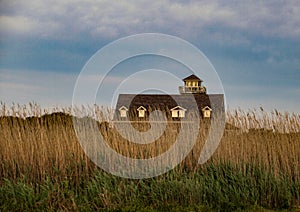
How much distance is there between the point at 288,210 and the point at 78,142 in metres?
4.18

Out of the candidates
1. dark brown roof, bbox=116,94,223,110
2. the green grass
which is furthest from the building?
the green grass

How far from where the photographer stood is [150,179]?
290 inches

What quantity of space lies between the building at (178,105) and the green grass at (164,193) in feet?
7.01

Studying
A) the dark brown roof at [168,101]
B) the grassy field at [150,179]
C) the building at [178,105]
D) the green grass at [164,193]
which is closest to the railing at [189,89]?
the building at [178,105]

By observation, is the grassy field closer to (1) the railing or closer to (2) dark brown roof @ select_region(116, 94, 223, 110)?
(2) dark brown roof @ select_region(116, 94, 223, 110)

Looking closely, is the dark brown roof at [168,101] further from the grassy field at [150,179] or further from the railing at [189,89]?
the grassy field at [150,179]

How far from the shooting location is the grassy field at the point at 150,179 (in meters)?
6.70

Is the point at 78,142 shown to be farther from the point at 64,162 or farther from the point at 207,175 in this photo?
the point at 207,175

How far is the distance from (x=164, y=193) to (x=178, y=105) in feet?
17.7

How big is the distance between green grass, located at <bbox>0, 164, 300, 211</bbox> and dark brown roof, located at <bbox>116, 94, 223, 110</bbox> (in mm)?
2736

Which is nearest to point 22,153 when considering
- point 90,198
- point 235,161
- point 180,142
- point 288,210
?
point 90,198

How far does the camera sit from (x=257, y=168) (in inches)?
302

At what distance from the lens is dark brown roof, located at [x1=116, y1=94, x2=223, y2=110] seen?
37.0ft

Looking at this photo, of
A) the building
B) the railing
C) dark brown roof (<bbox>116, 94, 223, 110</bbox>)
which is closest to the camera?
the building
